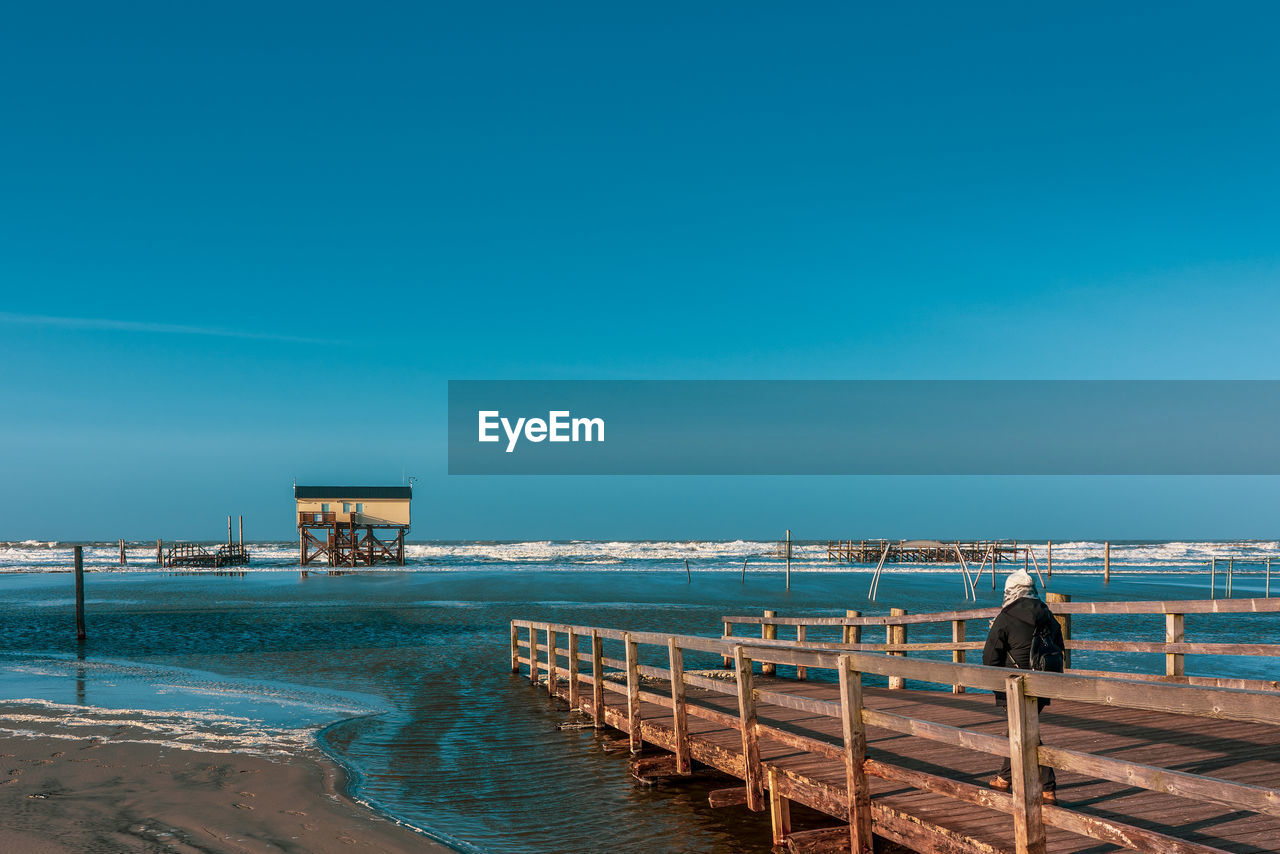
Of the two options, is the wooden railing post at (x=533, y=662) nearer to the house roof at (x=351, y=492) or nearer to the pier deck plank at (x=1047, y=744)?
the pier deck plank at (x=1047, y=744)

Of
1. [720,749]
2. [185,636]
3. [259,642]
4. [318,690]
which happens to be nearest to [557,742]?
[720,749]

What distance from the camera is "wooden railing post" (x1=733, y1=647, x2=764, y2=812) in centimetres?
779

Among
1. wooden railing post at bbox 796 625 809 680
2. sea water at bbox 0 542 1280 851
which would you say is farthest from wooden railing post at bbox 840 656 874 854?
wooden railing post at bbox 796 625 809 680

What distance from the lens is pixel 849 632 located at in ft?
43.2

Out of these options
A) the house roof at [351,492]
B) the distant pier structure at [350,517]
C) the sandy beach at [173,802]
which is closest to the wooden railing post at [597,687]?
the sandy beach at [173,802]

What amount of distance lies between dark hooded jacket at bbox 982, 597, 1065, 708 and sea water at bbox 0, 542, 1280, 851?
253 cm

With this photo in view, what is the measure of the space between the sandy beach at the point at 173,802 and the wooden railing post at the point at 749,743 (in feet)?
8.41

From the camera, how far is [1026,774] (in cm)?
473

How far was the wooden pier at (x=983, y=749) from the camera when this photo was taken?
171 inches

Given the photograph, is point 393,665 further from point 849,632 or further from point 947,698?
point 947,698

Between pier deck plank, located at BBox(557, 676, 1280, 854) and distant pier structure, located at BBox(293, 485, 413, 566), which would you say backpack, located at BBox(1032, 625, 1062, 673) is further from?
distant pier structure, located at BBox(293, 485, 413, 566)

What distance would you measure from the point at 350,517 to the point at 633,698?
60.4 metres

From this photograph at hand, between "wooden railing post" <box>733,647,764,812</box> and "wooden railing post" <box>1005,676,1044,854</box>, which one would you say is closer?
"wooden railing post" <box>1005,676,1044,854</box>

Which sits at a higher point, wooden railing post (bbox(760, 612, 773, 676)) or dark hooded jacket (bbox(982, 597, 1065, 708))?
dark hooded jacket (bbox(982, 597, 1065, 708))
